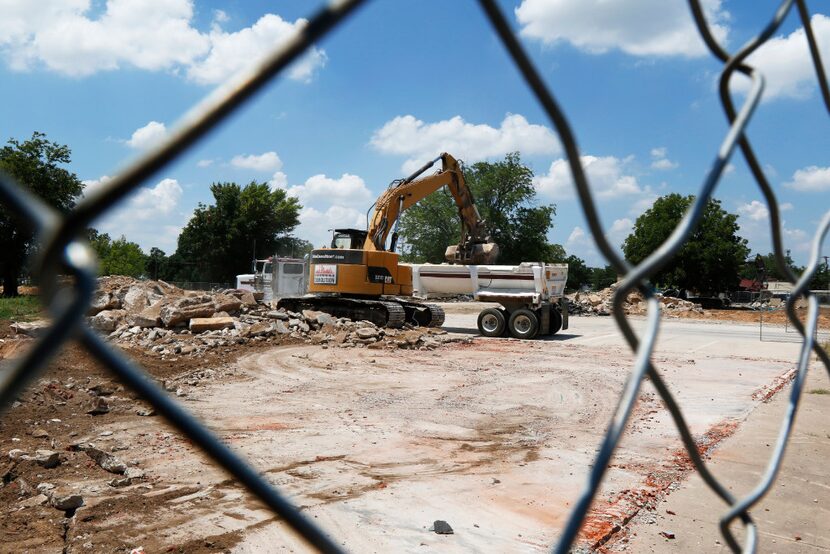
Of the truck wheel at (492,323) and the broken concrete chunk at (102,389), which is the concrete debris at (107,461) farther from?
the truck wheel at (492,323)

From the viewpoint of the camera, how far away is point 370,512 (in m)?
4.84

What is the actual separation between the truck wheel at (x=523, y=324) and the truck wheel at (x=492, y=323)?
0.87 feet

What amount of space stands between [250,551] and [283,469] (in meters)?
1.80

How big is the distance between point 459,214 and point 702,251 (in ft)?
105

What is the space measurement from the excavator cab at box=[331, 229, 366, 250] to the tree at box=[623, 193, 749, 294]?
1267 inches

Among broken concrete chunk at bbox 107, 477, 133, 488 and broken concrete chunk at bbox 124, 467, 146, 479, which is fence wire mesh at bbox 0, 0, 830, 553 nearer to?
broken concrete chunk at bbox 107, 477, 133, 488

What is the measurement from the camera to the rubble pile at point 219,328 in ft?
49.5

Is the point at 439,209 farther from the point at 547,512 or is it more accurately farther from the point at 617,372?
the point at 547,512

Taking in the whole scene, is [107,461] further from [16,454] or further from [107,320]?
[107,320]

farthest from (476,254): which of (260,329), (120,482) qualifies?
(120,482)

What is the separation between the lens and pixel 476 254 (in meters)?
20.9

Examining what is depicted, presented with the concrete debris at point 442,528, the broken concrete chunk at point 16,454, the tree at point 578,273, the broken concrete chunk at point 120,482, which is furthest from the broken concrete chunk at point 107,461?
the tree at point 578,273

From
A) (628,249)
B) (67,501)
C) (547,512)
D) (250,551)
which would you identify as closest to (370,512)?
(250,551)

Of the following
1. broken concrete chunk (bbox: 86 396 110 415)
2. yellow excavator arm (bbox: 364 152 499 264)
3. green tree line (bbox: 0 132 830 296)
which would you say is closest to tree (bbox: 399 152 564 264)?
green tree line (bbox: 0 132 830 296)
